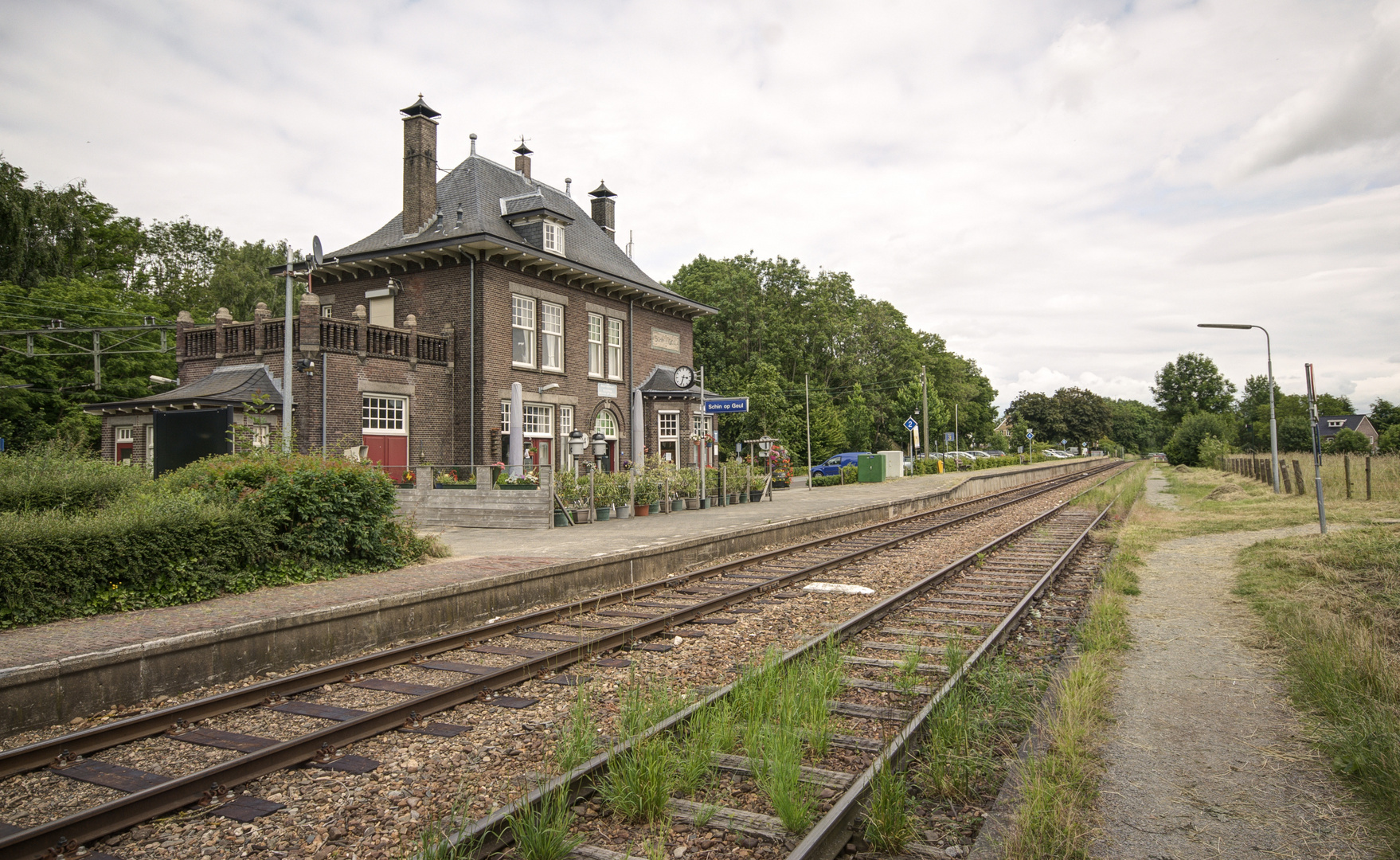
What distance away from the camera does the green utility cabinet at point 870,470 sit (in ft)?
128

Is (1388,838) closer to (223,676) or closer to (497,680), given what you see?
(497,680)

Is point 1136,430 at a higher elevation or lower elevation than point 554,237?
lower

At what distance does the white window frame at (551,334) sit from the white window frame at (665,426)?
5.46 meters

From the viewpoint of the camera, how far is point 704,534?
15.0m

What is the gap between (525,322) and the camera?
24.4 m

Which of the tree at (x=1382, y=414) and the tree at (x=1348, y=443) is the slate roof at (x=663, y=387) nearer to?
the tree at (x=1348, y=443)

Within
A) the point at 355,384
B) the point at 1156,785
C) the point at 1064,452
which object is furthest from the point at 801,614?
the point at 1064,452

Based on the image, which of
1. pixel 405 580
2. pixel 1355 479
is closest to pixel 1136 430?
pixel 1355 479

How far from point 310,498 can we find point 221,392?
10803 mm

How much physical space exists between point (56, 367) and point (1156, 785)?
3971cm

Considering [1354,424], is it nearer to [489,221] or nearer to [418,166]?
[489,221]

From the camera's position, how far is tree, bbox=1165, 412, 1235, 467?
6835cm

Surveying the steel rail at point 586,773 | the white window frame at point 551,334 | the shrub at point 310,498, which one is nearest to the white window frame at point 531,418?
the white window frame at point 551,334

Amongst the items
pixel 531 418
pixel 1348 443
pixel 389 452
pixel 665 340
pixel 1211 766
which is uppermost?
pixel 665 340
